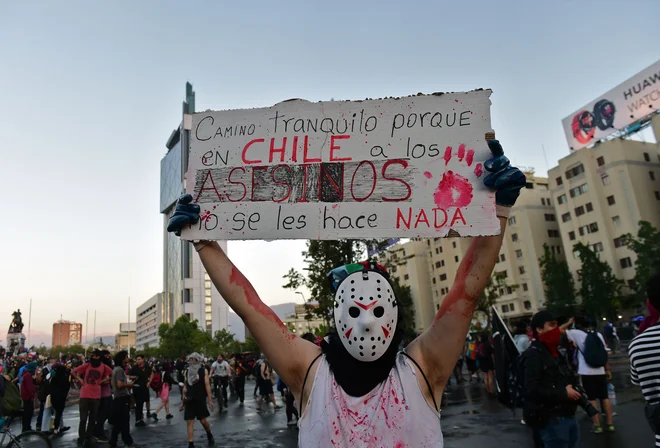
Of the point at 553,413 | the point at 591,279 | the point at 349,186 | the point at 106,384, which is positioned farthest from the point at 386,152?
the point at 591,279

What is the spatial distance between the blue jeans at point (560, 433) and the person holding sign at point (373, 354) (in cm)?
274

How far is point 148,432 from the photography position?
11.6 meters

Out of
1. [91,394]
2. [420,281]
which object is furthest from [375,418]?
[420,281]

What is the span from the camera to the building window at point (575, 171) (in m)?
54.2

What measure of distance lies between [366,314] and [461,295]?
0.47 meters

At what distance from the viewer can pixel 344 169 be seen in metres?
2.62

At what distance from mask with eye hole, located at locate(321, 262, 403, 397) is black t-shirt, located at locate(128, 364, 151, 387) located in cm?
1183

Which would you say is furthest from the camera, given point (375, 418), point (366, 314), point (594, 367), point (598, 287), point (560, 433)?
point (598, 287)

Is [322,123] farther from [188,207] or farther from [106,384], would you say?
[106,384]

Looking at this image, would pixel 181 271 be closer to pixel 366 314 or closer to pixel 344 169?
pixel 344 169

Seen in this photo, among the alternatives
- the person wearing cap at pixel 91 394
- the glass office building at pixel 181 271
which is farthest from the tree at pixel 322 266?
the glass office building at pixel 181 271

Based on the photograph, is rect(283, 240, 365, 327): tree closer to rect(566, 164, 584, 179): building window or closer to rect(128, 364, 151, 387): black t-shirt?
rect(128, 364, 151, 387): black t-shirt

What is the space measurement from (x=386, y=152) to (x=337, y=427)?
56.2 inches

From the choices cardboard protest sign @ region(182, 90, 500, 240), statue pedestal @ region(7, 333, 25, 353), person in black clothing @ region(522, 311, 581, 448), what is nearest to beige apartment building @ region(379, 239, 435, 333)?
statue pedestal @ region(7, 333, 25, 353)
